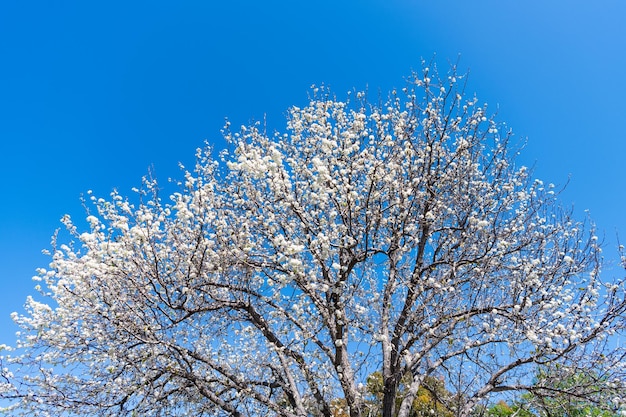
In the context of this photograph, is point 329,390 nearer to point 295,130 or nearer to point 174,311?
point 174,311

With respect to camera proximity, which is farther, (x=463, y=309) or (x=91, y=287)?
(x=463, y=309)

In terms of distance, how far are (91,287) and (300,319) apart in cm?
344

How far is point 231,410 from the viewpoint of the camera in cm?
823

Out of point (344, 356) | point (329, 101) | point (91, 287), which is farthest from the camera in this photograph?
point (329, 101)

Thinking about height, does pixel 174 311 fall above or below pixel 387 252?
below

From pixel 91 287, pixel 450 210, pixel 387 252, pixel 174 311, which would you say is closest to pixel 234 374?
pixel 174 311

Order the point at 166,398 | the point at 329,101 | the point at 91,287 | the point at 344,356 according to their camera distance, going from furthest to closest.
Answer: the point at 329,101 → the point at 166,398 → the point at 344,356 → the point at 91,287

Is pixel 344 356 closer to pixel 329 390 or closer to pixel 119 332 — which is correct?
pixel 329 390

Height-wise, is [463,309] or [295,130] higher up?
[295,130]

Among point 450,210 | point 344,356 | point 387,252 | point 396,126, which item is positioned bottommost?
point 344,356

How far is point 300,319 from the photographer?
8344 mm

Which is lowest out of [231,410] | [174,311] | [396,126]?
[231,410]

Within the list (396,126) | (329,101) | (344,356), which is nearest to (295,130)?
(329,101)

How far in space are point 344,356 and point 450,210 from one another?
328cm
